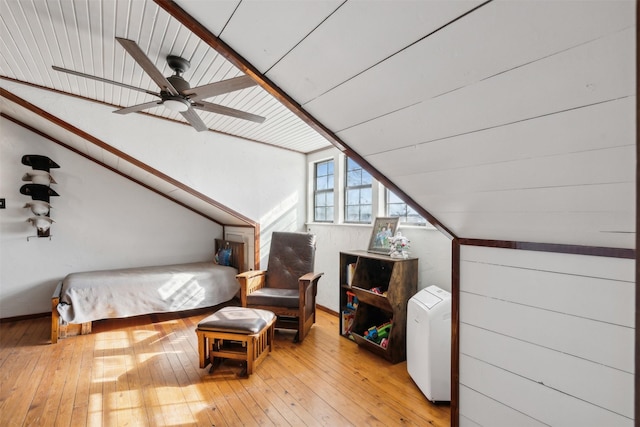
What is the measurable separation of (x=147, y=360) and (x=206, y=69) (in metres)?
2.48

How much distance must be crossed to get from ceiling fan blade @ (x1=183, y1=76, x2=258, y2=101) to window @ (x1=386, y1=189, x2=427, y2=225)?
1.87m

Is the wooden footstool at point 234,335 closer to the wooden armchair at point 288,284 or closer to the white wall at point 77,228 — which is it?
the wooden armchair at point 288,284

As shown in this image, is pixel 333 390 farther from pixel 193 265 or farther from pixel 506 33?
pixel 193 265

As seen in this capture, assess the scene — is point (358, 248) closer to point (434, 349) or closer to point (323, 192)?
point (323, 192)

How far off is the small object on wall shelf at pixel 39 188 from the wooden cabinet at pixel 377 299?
3.53 meters

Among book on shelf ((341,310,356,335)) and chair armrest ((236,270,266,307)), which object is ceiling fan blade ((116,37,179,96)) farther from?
book on shelf ((341,310,356,335))

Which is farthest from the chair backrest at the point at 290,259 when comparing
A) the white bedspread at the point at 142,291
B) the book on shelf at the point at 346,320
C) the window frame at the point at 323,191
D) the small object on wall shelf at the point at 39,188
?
the small object on wall shelf at the point at 39,188

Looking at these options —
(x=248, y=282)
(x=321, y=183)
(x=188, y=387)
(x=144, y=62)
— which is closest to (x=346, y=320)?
(x=248, y=282)

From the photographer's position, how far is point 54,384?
230 cm

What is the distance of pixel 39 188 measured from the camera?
3605 millimetres

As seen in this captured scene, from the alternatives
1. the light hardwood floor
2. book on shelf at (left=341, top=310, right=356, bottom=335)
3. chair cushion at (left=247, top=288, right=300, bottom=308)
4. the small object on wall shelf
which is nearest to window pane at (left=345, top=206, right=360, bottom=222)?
book on shelf at (left=341, top=310, right=356, bottom=335)

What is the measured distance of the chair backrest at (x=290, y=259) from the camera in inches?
141

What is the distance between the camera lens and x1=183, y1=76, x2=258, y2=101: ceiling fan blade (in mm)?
1799

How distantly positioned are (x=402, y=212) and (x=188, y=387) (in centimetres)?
246
